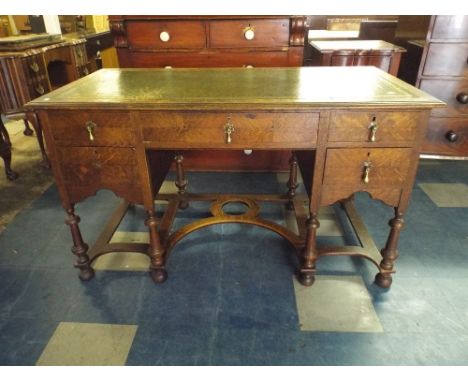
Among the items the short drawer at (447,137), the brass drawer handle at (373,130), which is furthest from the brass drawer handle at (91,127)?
the short drawer at (447,137)

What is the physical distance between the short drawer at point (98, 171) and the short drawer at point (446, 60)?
2093mm

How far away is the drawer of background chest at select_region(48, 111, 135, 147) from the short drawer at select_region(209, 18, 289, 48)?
1.19 m

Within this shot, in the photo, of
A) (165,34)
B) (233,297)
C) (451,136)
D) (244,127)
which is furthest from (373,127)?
(451,136)

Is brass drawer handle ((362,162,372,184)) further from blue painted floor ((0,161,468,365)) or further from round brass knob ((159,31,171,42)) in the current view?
round brass knob ((159,31,171,42))

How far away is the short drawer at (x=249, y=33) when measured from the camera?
213 cm

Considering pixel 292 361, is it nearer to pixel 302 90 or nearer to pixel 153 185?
pixel 153 185

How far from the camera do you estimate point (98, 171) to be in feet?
4.49

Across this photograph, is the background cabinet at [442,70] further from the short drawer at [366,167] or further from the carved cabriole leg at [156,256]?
the carved cabriole leg at [156,256]

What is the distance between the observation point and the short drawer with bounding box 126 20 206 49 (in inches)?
84.6

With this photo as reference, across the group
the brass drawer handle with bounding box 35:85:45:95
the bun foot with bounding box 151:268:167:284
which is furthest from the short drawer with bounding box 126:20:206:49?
the bun foot with bounding box 151:268:167:284

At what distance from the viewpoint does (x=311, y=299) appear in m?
1.51

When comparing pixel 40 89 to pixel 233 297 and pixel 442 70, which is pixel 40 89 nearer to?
pixel 233 297

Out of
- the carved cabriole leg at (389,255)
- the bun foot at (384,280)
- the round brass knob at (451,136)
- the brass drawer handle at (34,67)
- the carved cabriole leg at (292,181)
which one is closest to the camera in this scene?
the carved cabriole leg at (389,255)
